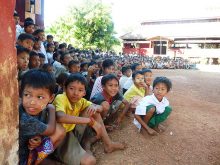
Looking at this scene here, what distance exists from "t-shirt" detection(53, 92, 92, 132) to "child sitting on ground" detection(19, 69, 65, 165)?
36 centimetres

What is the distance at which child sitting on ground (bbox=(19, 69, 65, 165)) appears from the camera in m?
2.31

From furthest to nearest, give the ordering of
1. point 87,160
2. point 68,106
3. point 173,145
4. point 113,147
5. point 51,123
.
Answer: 1. point 173,145
2. point 113,147
3. point 68,106
4. point 87,160
5. point 51,123

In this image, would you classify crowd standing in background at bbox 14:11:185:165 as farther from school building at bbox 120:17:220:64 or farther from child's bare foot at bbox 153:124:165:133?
school building at bbox 120:17:220:64

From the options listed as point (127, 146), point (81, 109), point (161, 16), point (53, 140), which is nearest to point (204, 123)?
point (127, 146)

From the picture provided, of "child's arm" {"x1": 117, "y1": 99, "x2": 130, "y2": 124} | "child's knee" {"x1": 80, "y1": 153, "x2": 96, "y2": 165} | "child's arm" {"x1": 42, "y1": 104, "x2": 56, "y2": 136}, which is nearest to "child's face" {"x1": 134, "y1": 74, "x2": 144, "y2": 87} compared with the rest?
"child's arm" {"x1": 117, "y1": 99, "x2": 130, "y2": 124}

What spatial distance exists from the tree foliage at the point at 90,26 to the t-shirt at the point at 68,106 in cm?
1921

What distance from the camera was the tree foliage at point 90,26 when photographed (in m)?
21.9

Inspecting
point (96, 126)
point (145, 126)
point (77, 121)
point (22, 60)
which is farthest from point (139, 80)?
point (77, 121)

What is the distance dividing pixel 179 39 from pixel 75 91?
2513 cm

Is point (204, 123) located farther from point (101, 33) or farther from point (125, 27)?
point (125, 27)

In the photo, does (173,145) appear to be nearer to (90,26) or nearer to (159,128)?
(159,128)

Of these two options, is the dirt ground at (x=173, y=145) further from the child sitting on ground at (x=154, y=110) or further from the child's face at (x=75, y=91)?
the child's face at (x=75, y=91)

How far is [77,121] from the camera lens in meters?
2.71

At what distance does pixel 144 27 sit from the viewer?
31562mm
